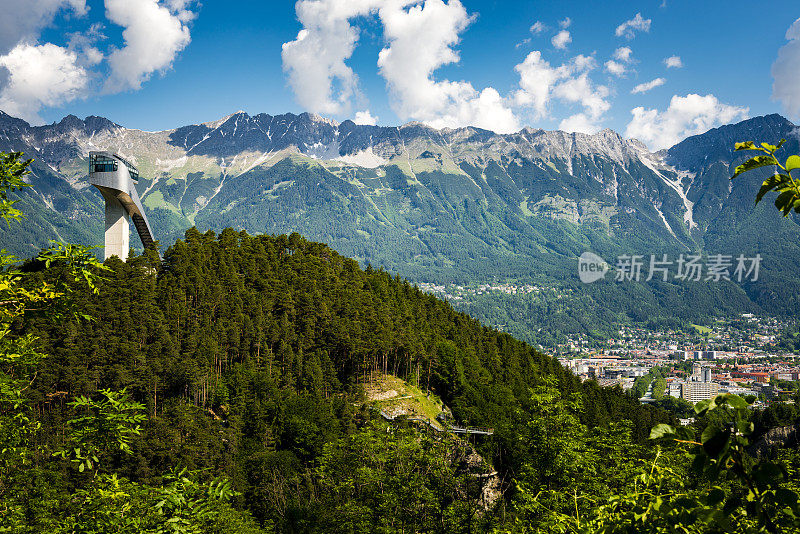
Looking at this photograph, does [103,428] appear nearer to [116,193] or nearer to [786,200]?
[786,200]

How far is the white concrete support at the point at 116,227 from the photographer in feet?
181

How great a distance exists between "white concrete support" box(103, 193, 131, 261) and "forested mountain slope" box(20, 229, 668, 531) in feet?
18.0

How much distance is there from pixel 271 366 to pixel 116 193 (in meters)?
24.9

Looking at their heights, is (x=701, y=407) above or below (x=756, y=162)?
below

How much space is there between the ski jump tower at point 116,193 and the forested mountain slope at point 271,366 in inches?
229

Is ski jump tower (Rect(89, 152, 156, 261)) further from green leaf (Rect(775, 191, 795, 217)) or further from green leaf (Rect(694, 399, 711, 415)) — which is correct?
green leaf (Rect(694, 399, 711, 415))

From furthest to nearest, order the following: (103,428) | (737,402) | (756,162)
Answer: (103,428)
(756,162)
(737,402)

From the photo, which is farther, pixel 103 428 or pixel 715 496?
pixel 103 428

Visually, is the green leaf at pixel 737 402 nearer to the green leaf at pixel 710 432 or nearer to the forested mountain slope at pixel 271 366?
the green leaf at pixel 710 432

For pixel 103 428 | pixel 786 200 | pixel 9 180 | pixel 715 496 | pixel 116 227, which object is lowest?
pixel 103 428

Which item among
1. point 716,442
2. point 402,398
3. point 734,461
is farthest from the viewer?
point 402,398

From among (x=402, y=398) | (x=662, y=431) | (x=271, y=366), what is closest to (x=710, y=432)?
(x=662, y=431)

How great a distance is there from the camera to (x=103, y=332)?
4069cm

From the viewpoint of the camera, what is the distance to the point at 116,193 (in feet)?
179
